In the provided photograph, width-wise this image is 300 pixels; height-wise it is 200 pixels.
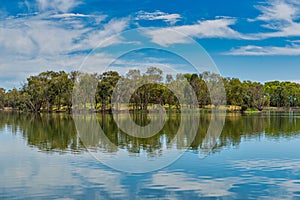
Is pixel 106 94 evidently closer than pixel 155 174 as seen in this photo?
No

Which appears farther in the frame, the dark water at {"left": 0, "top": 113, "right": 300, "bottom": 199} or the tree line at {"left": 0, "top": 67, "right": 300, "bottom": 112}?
the tree line at {"left": 0, "top": 67, "right": 300, "bottom": 112}

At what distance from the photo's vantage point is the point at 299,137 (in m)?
27.1

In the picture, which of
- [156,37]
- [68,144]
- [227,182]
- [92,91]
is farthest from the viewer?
[92,91]

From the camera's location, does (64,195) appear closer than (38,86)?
Yes

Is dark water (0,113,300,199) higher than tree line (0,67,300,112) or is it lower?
lower

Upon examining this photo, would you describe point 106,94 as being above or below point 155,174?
above

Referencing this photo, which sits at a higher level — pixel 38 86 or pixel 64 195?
pixel 38 86

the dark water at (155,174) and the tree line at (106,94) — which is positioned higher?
the tree line at (106,94)

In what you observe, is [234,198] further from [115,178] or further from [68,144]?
[68,144]

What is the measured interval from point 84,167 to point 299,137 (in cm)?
1732

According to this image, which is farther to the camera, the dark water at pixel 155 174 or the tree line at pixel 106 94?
the tree line at pixel 106 94

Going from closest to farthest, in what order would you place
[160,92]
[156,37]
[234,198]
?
1. [234,198]
2. [156,37]
3. [160,92]

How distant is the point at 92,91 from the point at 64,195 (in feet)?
187

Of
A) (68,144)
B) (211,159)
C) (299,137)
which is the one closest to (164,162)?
(211,159)
